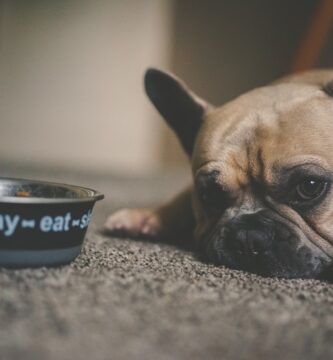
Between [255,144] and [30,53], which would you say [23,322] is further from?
[30,53]

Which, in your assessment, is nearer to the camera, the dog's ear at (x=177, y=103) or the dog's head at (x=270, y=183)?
the dog's head at (x=270, y=183)

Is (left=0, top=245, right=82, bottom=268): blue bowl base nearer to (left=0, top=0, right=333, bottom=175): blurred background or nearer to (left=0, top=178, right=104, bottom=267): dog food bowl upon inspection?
(left=0, top=178, right=104, bottom=267): dog food bowl

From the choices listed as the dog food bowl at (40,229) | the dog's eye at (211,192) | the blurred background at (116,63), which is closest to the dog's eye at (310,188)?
the dog's eye at (211,192)

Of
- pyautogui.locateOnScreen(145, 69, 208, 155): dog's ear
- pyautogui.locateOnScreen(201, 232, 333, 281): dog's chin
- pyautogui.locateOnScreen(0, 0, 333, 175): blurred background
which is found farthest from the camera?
pyautogui.locateOnScreen(0, 0, 333, 175): blurred background

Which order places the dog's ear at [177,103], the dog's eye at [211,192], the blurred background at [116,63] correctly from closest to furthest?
the dog's eye at [211,192]
the dog's ear at [177,103]
the blurred background at [116,63]

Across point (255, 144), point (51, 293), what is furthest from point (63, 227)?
point (255, 144)

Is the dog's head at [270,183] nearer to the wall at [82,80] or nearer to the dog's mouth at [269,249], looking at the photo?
the dog's mouth at [269,249]

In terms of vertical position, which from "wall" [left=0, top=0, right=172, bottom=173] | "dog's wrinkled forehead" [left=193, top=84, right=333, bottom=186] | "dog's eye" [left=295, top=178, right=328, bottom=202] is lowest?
"wall" [left=0, top=0, right=172, bottom=173]

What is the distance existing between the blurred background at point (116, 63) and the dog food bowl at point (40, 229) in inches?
95.5

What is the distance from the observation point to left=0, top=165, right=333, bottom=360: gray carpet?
0.53 metres

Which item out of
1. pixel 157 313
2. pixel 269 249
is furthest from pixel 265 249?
pixel 157 313

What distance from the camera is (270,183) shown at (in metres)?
0.97

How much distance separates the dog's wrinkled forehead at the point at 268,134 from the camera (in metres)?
0.96

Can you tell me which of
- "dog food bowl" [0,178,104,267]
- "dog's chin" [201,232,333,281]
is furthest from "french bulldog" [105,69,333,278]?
"dog food bowl" [0,178,104,267]
